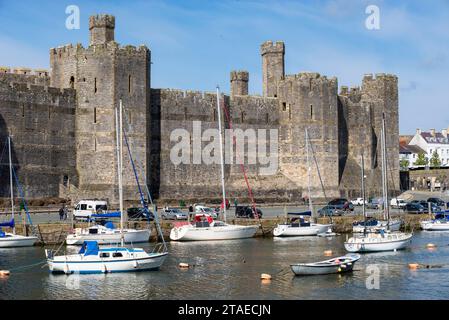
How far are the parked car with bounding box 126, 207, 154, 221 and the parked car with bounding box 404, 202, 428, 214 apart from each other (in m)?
20.4

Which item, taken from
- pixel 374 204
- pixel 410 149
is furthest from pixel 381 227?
pixel 410 149

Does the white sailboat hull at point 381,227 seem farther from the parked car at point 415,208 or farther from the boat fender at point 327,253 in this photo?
the parked car at point 415,208

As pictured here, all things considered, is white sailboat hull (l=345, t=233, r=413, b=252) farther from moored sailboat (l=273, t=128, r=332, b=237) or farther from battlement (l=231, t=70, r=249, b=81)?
battlement (l=231, t=70, r=249, b=81)

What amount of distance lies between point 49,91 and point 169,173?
11095mm

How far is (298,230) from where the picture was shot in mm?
50688

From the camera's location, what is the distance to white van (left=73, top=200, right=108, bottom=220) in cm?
5133

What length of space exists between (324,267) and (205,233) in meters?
13.7

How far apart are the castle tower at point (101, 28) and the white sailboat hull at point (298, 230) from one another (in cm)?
2123

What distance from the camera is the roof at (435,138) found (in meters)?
140

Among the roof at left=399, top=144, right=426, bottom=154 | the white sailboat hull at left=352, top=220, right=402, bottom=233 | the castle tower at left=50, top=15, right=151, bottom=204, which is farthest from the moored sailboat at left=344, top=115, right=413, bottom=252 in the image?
the roof at left=399, top=144, right=426, bottom=154
